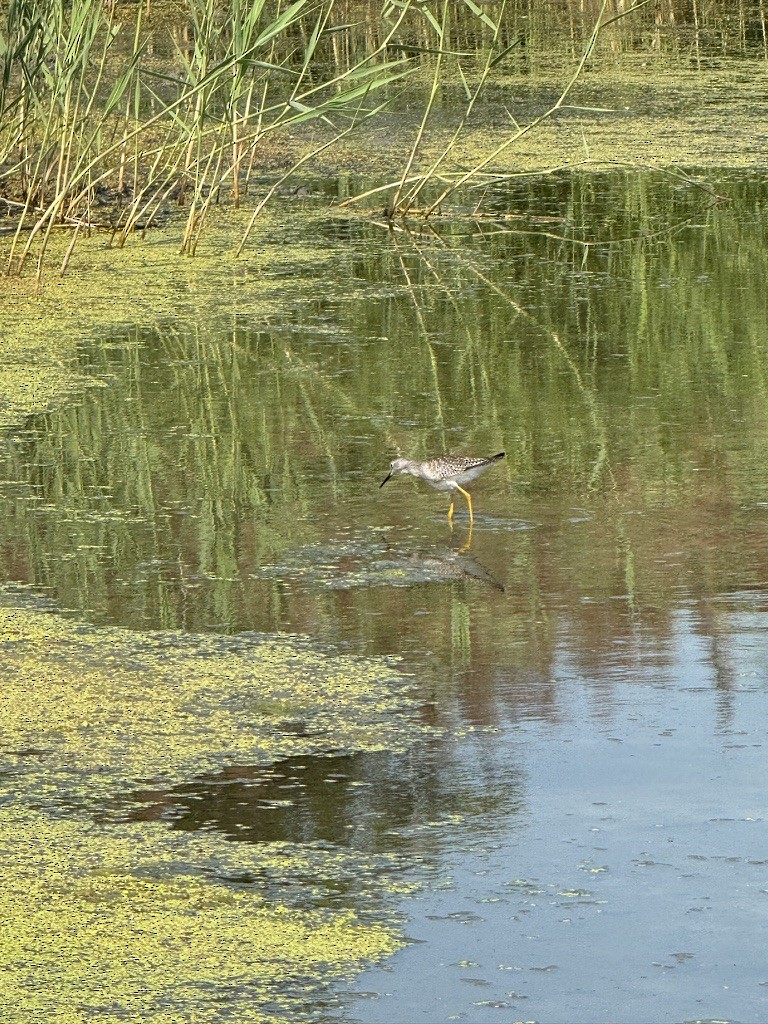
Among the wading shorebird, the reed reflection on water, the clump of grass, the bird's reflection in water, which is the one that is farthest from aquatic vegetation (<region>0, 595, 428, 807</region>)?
the clump of grass

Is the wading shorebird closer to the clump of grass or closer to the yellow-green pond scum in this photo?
the yellow-green pond scum

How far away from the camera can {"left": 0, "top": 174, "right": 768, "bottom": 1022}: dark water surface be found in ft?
9.99

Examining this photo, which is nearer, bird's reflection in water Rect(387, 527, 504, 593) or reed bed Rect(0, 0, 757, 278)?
bird's reflection in water Rect(387, 527, 504, 593)

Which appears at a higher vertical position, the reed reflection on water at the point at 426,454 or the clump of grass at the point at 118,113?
the clump of grass at the point at 118,113

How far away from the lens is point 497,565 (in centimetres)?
493

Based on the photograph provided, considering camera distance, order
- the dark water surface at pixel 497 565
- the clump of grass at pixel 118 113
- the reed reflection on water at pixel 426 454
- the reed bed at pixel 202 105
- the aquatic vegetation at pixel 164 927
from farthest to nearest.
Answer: the reed bed at pixel 202 105 → the clump of grass at pixel 118 113 → the reed reflection on water at pixel 426 454 → the dark water surface at pixel 497 565 → the aquatic vegetation at pixel 164 927

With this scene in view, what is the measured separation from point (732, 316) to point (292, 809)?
4982 mm

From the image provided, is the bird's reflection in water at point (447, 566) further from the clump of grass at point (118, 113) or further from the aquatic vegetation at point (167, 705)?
the clump of grass at point (118, 113)

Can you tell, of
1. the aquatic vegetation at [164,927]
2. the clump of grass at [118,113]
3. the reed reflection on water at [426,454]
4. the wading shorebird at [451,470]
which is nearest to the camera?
the aquatic vegetation at [164,927]

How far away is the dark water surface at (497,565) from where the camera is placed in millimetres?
3045

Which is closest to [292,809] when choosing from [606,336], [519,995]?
[519,995]

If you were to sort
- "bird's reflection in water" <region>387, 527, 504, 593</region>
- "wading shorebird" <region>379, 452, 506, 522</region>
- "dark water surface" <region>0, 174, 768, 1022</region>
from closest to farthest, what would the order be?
"dark water surface" <region>0, 174, 768, 1022</region> < "bird's reflection in water" <region>387, 527, 504, 593</region> < "wading shorebird" <region>379, 452, 506, 522</region>

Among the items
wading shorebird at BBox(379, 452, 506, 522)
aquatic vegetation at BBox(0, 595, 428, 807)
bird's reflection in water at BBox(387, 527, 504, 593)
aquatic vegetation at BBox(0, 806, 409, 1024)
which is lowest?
aquatic vegetation at BBox(0, 806, 409, 1024)

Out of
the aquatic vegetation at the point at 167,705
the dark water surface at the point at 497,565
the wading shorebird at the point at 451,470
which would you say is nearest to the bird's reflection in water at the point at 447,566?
the dark water surface at the point at 497,565
